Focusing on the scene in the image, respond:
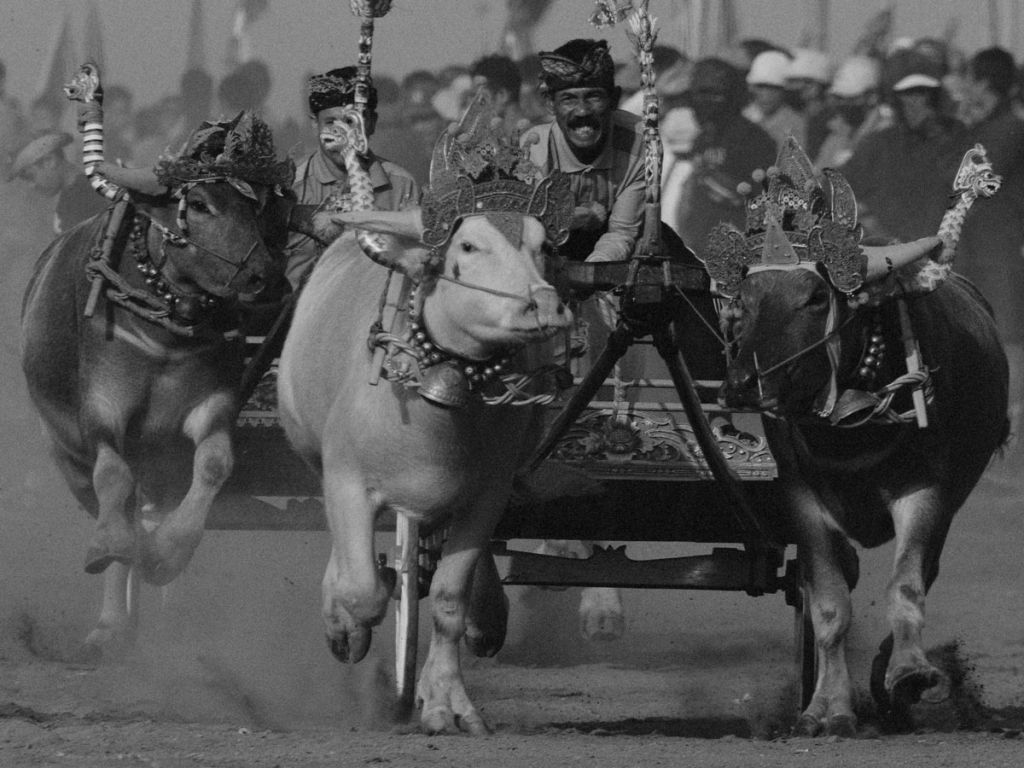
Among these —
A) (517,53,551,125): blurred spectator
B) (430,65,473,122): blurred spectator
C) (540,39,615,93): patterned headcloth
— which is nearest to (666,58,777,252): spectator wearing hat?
(517,53,551,125): blurred spectator

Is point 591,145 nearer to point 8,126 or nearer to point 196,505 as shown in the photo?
point 196,505

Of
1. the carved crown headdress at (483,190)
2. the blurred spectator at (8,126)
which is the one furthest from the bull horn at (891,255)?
the blurred spectator at (8,126)

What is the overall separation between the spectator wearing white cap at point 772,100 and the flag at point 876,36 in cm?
58

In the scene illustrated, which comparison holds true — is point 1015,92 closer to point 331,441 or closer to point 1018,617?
point 1018,617

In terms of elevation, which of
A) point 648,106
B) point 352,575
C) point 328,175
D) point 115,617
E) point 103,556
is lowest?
point 115,617

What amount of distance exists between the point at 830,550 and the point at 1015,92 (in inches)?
259

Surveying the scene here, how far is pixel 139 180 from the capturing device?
9562 mm

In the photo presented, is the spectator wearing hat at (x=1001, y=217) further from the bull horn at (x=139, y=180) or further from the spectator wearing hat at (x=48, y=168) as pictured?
the bull horn at (x=139, y=180)

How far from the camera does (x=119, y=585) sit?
10531 millimetres

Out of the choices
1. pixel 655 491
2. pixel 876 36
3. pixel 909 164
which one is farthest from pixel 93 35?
pixel 655 491

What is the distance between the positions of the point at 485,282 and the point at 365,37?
1620 millimetres

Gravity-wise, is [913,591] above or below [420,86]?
below

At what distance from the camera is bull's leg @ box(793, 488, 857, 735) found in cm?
824

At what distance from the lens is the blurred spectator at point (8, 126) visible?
1798 centimetres
